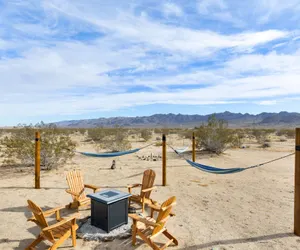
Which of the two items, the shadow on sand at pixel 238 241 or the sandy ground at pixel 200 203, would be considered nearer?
the shadow on sand at pixel 238 241

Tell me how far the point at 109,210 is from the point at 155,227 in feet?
3.01

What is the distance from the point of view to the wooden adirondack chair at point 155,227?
3215 millimetres

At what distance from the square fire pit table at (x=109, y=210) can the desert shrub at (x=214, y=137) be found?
9.77m

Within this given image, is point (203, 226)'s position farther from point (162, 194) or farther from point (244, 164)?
point (244, 164)

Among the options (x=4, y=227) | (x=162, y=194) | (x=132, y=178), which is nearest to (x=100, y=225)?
(x=4, y=227)

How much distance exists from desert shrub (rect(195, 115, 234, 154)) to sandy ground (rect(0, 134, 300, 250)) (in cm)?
322

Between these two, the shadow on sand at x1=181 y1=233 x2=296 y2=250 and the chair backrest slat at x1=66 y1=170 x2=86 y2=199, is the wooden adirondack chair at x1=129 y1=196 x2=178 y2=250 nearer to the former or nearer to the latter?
the shadow on sand at x1=181 y1=233 x2=296 y2=250

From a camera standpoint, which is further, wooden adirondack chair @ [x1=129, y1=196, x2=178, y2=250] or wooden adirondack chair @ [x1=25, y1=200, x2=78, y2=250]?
wooden adirondack chair @ [x1=129, y1=196, x2=178, y2=250]

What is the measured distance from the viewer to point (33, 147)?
8695 mm

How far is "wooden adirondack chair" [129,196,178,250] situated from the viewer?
3215 mm

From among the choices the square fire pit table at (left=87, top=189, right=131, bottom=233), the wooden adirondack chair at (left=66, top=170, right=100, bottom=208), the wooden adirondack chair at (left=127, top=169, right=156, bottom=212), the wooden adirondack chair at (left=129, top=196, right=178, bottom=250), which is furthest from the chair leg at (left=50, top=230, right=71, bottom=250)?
the wooden adirondack chair at (left=127, top=169, right=156, bottom=212)

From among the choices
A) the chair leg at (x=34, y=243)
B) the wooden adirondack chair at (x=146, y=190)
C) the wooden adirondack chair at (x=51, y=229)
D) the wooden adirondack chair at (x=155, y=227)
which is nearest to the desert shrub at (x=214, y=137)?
the wooden adirondack chair at (x=146, y=190)

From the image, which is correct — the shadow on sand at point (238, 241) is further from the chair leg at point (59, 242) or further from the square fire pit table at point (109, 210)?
the chair leg at point (59, 242)

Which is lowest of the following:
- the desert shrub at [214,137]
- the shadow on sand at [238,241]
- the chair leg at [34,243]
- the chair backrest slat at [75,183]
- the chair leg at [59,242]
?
the shadow on sand at [238,241]
